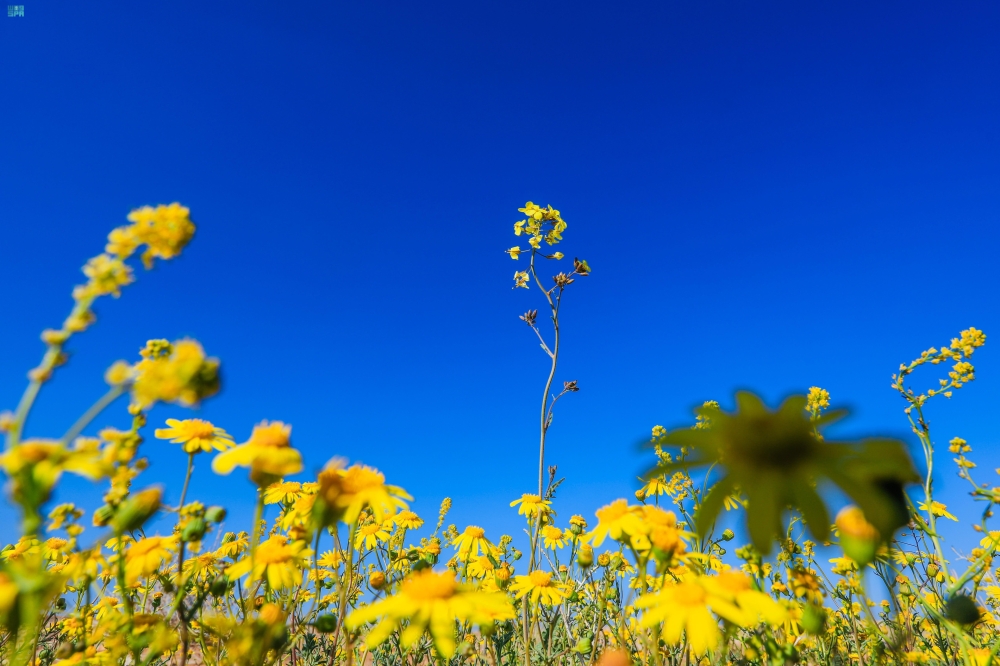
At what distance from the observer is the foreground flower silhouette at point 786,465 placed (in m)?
1.17

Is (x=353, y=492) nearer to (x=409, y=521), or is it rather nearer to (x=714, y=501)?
(x=714, y=501)

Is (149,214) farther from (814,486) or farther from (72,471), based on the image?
(814,486)

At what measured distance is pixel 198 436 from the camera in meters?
2.31

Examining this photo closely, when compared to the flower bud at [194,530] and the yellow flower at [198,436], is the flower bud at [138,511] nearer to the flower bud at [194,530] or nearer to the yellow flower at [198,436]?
the flower bud at [194,530]

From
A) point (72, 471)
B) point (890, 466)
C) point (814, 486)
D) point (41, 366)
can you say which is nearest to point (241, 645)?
point (72, 471)

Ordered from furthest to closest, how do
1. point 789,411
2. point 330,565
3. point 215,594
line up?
point 330,565 < point 215,594 < point 789,411

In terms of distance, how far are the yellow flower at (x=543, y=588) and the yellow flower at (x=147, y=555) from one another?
1.88 m

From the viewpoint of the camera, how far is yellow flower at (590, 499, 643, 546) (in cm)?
192

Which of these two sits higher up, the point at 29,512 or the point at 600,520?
the point at 600,520

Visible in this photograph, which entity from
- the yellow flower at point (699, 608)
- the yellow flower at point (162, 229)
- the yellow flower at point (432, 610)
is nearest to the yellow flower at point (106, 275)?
the yellow flower at point (162, 229)

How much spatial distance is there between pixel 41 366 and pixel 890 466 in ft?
6.03

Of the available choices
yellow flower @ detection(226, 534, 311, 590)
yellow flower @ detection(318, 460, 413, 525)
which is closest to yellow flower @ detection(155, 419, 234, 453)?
yellow flower @ detection(226, 534, 311, 590)

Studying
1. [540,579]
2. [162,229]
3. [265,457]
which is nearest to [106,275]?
[162,229]

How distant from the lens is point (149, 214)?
1412 mm
